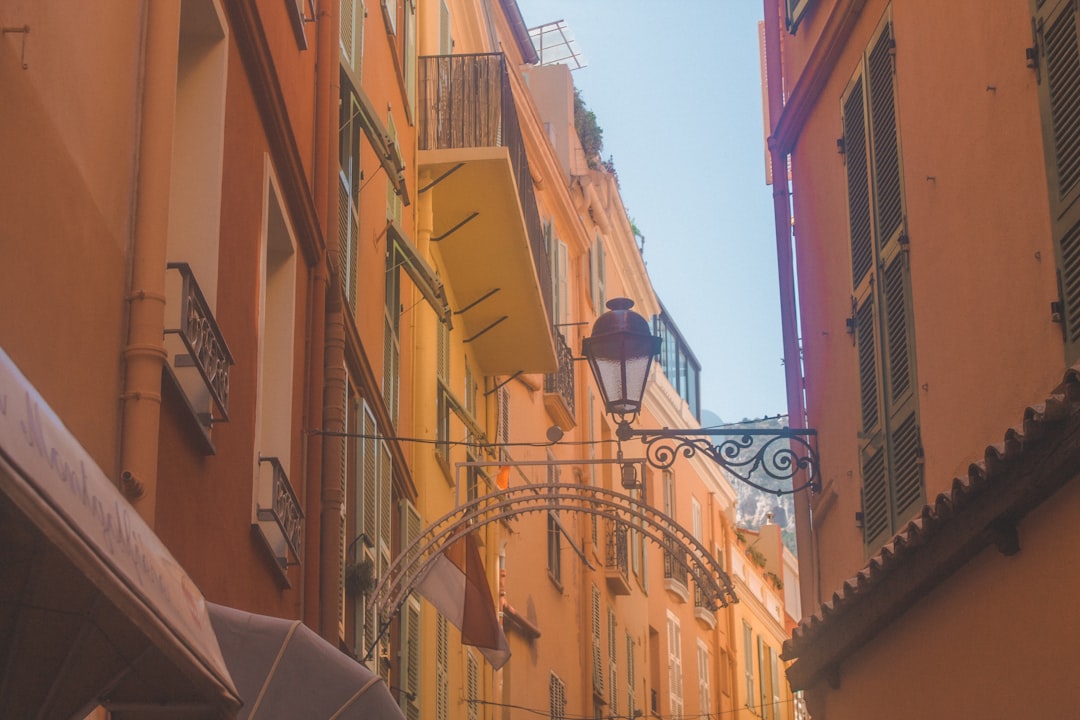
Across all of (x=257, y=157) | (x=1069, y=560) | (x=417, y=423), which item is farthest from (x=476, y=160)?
(x=1069, y=560)

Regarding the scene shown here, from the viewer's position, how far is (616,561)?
28.0 meters

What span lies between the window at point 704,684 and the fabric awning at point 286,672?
2870cm

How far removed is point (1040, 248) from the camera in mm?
6957

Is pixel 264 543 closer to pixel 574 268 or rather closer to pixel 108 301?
pixel 108 301

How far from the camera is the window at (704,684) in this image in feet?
116

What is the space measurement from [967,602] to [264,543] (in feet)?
11.0

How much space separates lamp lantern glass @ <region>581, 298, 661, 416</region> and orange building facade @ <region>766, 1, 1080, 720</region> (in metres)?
1.37

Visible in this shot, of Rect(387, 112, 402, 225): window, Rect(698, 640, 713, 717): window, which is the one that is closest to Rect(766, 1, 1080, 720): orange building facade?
Rect(387, 112, 402, 225): window

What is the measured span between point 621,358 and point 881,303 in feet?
5.04

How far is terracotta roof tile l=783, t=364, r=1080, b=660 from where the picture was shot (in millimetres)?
6008

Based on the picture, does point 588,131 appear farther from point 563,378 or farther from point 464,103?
point 464,103

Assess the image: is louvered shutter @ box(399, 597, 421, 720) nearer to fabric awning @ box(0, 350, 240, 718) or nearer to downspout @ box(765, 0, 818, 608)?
downspout @ box(765, 0, 818, 608)

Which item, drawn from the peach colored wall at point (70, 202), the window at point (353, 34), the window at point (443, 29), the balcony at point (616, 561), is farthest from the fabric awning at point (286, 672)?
the balcony at point (616, 561)

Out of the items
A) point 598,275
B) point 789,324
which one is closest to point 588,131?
point 598,275
